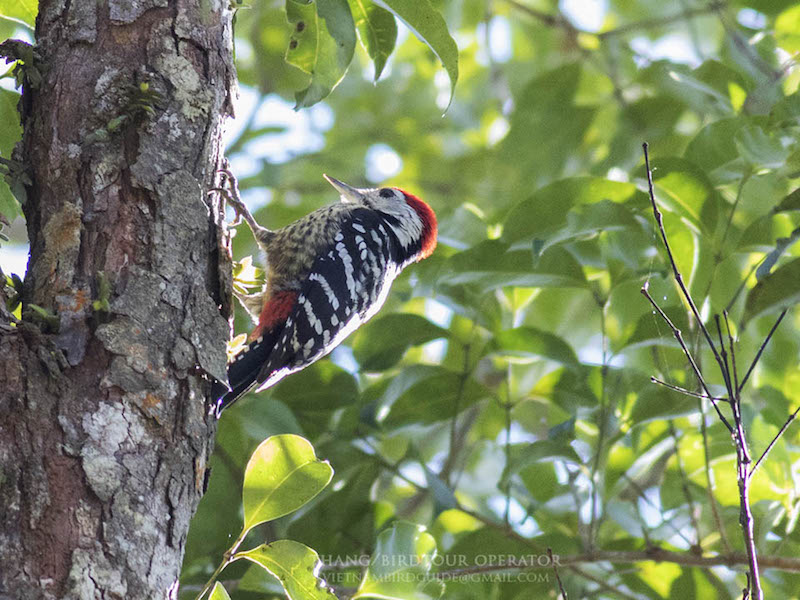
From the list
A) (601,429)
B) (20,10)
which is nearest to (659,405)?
(601,429)

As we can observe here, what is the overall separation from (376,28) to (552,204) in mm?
806

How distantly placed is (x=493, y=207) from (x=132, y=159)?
4.06 metres

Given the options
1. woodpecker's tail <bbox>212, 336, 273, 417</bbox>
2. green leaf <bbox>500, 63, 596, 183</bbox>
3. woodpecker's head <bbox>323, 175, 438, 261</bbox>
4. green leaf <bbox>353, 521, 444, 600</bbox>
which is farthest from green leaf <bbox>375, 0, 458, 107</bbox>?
green leaf <bbox>500, 63, 596, 183</bbox>

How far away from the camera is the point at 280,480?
1995mm

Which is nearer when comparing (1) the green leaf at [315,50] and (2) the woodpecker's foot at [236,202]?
(1) the green leaf at [315,50]

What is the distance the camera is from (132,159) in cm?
195

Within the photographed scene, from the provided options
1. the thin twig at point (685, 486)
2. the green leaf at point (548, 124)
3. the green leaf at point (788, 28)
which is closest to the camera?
the thin twig at point (685, 486)

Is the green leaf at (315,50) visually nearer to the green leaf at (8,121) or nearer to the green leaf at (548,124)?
the green leaf at (8,121)

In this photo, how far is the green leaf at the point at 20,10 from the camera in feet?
7.66

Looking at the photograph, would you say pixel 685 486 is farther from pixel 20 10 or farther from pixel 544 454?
pixel 20 10

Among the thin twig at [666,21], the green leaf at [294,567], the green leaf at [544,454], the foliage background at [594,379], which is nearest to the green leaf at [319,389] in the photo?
the foliage background at [594,379]

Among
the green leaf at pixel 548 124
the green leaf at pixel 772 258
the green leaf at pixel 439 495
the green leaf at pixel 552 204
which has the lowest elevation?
the green leaf at pixel 439 495

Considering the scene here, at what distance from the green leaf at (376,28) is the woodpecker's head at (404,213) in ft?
4.73

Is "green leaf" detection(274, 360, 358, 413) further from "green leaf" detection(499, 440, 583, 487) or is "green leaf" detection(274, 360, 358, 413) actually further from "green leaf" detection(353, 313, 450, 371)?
"green leaf" detection(499, 440, 583, 487)
